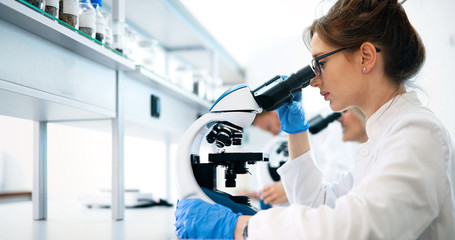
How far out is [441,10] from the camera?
307 cm

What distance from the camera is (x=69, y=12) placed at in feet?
3.87

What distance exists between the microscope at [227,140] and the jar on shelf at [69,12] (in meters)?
0.55

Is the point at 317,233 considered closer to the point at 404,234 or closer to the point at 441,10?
the point at 404,234

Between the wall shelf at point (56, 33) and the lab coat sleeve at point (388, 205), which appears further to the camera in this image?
the wall shelf at point (56, 33)

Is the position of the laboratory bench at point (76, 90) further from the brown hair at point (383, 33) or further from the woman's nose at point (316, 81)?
the brown hair at point (383, 33)

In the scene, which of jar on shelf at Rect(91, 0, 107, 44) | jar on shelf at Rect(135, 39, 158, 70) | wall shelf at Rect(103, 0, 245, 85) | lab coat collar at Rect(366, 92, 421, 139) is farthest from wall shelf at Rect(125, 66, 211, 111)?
lab coat collar at Rect(366, 92, 421, 139)

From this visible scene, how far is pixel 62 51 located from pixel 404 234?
1.13 metres

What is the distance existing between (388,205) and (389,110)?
374 mm

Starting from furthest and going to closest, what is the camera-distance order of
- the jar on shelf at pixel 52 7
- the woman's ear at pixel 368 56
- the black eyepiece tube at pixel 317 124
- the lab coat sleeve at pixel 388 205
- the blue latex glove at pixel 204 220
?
the black eyepiece tube at pixel 317 124, the jar on shelf at pixel 52 7, the woman's ear at pixel 368 56, the blue latex glove at pixel 204 220, the lab coat sleeve at pixel 388 205

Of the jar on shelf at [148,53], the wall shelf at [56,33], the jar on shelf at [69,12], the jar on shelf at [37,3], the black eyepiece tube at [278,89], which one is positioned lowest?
the black eyepiece tube at [278,89]

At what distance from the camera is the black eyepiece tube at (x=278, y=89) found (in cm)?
A: 102

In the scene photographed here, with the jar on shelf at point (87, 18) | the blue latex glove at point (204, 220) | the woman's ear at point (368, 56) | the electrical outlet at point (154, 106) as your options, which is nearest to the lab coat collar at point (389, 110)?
the woman's ear at point (368, 56)

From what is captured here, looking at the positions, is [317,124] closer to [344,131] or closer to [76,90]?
[344,131]

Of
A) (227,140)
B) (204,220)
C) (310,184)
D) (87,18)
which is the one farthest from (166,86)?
(204,220)
